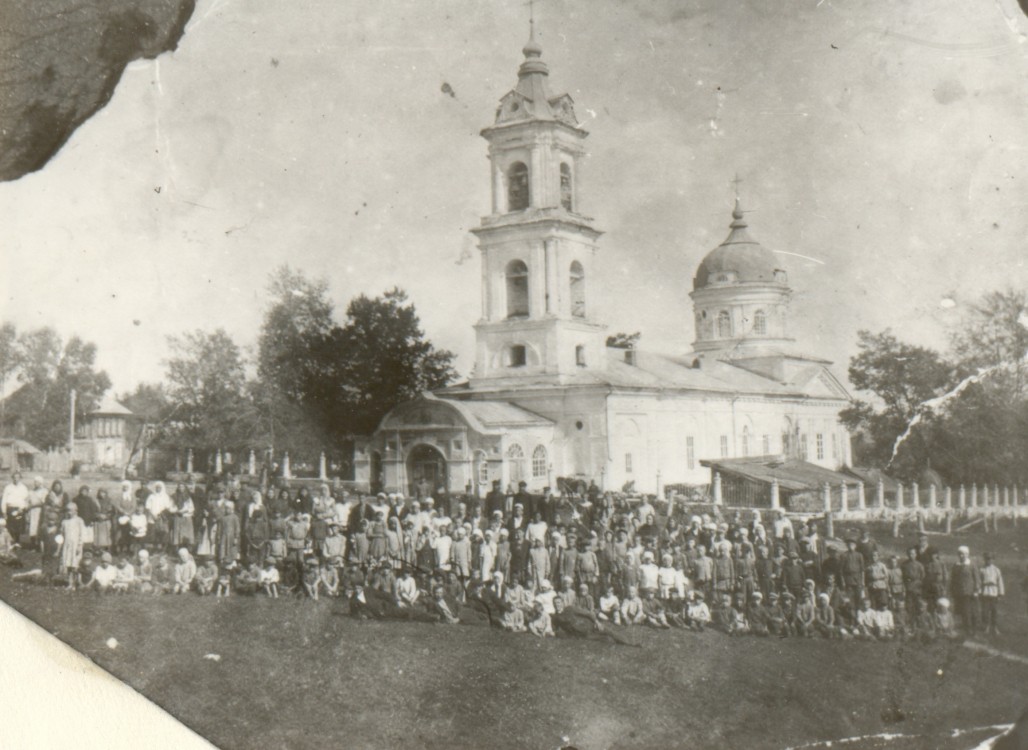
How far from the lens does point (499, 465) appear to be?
1907mm

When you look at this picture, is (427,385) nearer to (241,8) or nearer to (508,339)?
(508,339)

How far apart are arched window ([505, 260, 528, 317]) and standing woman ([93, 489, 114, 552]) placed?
1171 mm

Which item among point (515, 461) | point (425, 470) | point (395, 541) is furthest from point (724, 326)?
point (395, 541)

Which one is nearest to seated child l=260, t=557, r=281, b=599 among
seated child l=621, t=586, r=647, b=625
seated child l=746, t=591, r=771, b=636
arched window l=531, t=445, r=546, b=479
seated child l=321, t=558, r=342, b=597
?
seated child l=321, t=558, r=342, b=597

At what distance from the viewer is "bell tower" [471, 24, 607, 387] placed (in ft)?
6.07

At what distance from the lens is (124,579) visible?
2.10m

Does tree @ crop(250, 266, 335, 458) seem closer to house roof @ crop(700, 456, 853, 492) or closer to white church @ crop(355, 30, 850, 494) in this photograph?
white church @ crop(355, 30, 850, 494)

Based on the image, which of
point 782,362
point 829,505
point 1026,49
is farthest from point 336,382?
point 1026,49

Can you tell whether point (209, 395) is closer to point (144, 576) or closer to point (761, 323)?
point (144, 576)

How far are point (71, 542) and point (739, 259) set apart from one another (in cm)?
182

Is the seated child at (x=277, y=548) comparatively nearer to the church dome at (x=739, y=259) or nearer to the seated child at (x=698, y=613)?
the seated child at (x=698, y=613)

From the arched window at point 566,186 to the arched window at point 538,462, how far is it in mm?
557

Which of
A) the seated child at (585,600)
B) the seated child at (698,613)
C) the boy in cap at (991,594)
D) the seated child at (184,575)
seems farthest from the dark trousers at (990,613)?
the seated child at (184,575)

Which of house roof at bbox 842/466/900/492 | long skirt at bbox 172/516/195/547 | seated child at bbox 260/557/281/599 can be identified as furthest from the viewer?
long skirt at bbox 172/516/195/547
